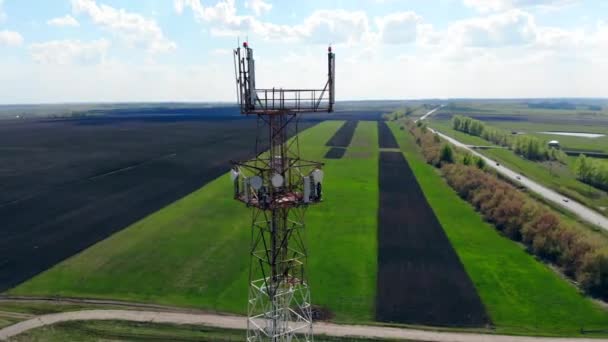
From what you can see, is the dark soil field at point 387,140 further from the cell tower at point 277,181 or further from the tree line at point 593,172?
the cell tower at point 277,181

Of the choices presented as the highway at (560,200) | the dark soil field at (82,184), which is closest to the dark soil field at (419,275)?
the highway at (560,200)

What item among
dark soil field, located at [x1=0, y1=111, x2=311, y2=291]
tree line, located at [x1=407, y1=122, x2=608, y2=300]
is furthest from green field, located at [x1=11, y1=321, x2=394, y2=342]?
Result: tree line, located at [x1=407, y1=122, x2=608, y2=300]

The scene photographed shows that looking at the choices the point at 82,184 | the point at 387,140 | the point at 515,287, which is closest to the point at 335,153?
the point at 387,140

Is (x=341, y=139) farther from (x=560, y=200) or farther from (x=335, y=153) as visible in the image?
(x=560, y=200)

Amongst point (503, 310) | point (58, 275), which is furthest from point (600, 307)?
point (58, 275)

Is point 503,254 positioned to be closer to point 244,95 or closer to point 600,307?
point 600,307
